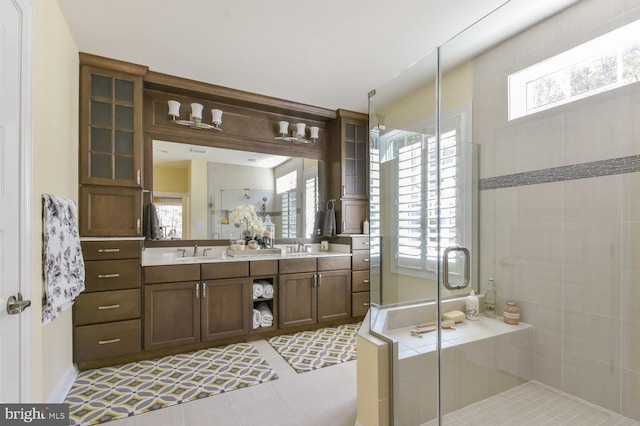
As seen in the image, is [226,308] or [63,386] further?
[226,308]

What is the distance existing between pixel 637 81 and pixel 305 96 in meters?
2.66

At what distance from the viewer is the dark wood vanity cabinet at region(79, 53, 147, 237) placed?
8.39ft

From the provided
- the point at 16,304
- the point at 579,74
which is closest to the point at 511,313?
the point at 579,74

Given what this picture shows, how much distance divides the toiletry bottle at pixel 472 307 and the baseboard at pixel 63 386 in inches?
110

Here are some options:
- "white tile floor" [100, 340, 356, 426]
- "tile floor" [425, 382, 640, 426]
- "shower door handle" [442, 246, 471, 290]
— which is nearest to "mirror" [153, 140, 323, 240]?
"white tile floor" [100, 340, 356, 426]

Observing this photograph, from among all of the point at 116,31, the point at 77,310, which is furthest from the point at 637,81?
the point at 77,310

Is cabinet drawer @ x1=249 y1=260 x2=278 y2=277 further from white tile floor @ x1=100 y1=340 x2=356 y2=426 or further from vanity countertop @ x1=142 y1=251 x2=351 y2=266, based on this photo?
white tile floor @ x1=100 y1=340 x2=356 y2=426

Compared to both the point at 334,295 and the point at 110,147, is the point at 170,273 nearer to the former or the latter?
the point at 110,147

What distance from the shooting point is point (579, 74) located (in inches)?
69.4

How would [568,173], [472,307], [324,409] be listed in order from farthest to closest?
1. [472,307]
2. [324,409]
3. [568,173]

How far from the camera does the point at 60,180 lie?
6.84 feet

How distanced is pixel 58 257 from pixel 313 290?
228 cm

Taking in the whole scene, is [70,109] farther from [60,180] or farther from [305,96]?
[305,96]

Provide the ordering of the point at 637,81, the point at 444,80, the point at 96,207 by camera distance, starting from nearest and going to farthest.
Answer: the point at 637,81 < the point at 444,80 < the point at 96,207
